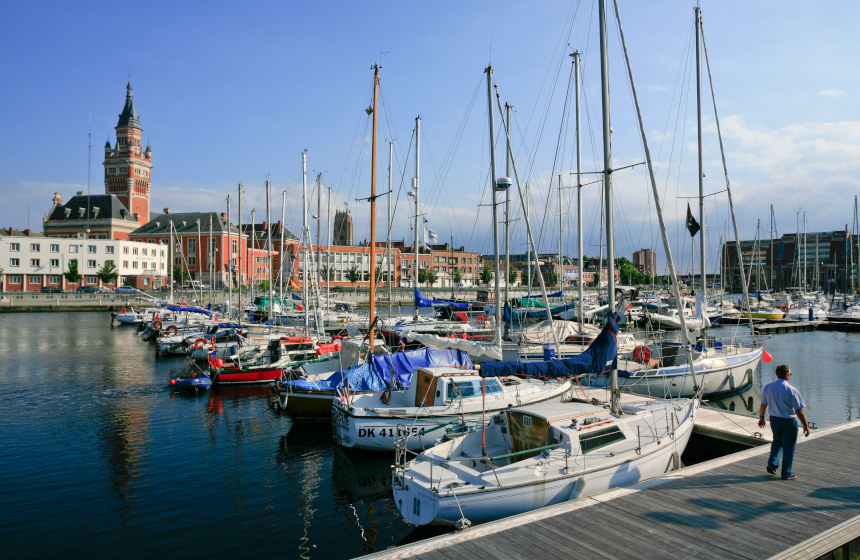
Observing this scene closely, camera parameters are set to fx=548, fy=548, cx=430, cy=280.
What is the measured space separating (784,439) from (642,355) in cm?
1517

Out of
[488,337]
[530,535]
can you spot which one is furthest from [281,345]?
[530,535]

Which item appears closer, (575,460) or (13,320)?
(575,460)

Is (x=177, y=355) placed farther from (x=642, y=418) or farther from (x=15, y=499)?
(x=642, y=418)

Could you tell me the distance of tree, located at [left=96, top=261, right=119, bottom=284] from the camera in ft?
348

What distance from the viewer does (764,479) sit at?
434 inches

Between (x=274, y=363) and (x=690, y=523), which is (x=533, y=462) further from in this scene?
(x=274, y=363)

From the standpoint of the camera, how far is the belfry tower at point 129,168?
148m

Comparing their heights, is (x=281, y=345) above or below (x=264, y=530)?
above

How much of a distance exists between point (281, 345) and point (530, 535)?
84.8ft

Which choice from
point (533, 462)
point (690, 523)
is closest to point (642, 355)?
point (533, 462)

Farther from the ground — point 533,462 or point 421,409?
point 533,462

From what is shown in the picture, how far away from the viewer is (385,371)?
21344 millimetres

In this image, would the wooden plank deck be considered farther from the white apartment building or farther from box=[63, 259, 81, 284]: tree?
the white apartment building

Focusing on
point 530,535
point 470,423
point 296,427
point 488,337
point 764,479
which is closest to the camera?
point 530,535
